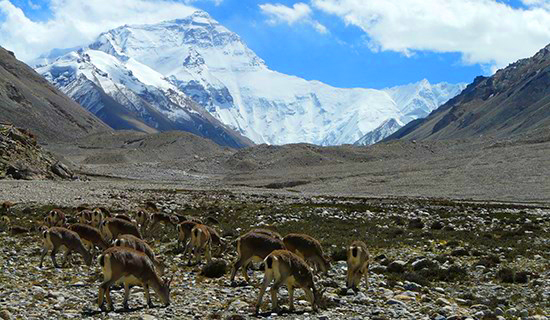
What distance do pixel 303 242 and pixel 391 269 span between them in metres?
3.56

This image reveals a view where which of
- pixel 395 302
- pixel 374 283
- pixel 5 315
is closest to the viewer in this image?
pixel 5 315

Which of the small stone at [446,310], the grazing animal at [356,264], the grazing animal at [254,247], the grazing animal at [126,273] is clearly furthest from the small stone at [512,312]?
the grazing animal at [126,273]

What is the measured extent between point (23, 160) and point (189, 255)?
205 feet

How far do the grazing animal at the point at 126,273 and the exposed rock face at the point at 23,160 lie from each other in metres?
62.1

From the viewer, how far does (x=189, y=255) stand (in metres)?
19.3

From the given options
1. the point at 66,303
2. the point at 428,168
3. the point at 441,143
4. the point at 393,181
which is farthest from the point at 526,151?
the point at 66,303

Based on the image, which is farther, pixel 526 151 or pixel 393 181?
pixel 526 151

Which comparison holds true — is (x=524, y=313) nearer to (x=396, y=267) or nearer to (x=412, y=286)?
(x=412, y=286)

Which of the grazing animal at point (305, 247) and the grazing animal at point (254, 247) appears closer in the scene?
the grazing animal at point (254, 247)

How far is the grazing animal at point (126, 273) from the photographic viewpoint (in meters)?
12.5

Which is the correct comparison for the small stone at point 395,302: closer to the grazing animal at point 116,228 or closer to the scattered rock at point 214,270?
the scattered rock at point 214,270

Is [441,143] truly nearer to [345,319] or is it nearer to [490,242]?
[490,242]

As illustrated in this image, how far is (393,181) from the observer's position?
111 m

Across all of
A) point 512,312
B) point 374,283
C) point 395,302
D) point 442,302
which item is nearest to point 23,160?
point 374,283
